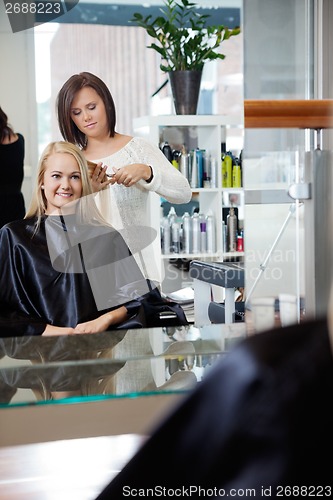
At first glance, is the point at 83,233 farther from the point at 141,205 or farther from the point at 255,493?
the point at 255,493

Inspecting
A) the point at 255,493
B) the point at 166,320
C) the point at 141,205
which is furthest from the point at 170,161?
the point at 255,493

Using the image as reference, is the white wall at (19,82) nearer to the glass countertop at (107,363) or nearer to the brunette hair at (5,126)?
the brunette hair at (5,126)

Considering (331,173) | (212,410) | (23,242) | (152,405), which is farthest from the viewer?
(152,405)

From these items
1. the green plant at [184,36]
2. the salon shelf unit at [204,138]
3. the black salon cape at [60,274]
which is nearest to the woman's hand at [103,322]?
the black salon cape at [60,274]

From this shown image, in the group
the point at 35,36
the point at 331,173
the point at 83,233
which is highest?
the point at 35,36

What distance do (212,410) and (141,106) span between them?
1.65 meters

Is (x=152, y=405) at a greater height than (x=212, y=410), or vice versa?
(x=212, y=410)

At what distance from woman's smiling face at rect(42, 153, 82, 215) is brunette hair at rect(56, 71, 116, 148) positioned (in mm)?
62

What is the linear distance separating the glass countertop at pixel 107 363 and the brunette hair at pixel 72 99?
0.58m

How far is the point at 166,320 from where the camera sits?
2.12m

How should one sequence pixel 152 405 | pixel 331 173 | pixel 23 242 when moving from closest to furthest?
pixel 331 173, pixel 23 242, pixel 152 405

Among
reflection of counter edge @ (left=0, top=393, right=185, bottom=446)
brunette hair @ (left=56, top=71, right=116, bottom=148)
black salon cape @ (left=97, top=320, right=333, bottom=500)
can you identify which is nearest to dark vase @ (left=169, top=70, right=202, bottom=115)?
brunette hair @ (left=56, top=71, right=116, bottom=148)

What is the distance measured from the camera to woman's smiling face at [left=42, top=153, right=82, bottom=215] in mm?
1992

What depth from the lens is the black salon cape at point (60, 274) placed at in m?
2.07
